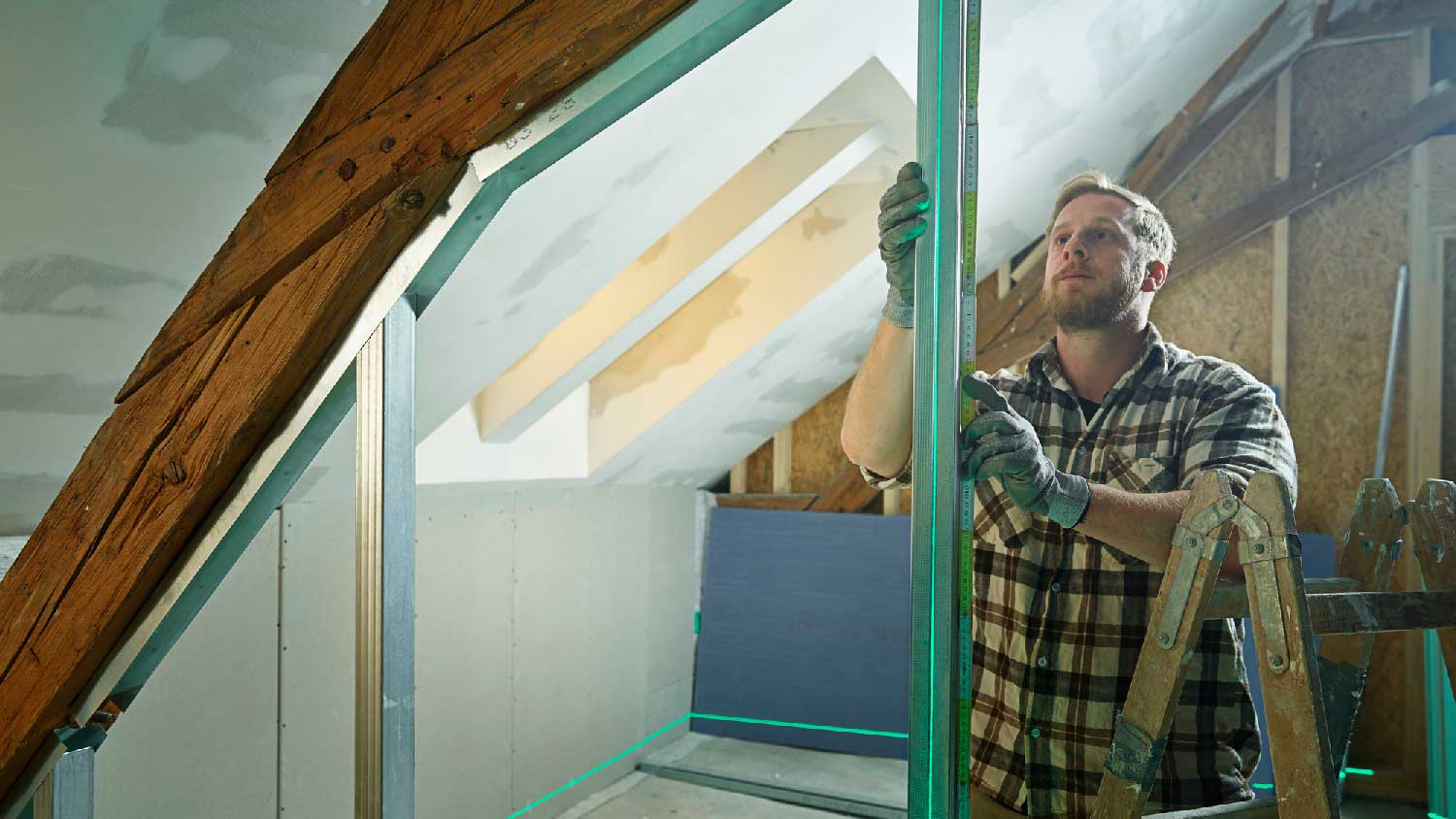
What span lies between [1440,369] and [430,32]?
3.68m

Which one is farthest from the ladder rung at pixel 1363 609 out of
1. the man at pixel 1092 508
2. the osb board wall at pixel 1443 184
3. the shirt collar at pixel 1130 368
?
the osb board wall at pixel 1443 184

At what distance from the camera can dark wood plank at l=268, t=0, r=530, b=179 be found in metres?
1.09

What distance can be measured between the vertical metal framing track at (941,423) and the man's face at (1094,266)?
0.79 meters

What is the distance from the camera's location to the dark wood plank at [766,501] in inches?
173

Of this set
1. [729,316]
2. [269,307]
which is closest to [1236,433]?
[269,307]

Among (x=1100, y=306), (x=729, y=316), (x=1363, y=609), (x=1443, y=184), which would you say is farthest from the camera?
(x=1443, y=184)

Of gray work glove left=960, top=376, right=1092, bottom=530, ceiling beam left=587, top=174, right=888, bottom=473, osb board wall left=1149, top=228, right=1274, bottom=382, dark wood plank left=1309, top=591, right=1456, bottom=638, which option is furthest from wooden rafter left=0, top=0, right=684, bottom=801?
osb board wall left=1149, top=228, right=1274, bottom=382

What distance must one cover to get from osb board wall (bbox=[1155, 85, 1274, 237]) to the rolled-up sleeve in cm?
242

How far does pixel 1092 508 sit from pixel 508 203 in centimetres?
115

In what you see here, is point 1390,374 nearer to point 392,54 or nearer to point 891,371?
point 891,371

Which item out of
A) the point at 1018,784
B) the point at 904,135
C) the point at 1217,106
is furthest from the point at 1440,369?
the point at 1018,784

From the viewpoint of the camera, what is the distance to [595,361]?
290 centimetres

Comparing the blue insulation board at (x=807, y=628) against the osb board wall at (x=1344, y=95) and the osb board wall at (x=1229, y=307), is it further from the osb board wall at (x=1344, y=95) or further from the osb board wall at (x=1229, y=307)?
the osb board wall at (x=1344, y=95)

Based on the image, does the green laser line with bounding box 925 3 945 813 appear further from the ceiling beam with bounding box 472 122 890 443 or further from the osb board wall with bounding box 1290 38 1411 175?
the osb board wall with bounding box 1290 38 1411 175
